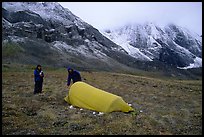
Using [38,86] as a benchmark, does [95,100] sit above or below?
above

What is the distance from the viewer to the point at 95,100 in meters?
16.7

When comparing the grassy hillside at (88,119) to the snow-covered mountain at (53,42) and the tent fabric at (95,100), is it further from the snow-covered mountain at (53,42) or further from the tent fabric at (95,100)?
the snow-covered mountain at (53,42)

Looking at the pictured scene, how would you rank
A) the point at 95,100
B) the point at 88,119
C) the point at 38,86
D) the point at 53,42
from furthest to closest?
the point at 53,42 → the point at 38,86 → the point at 95,100 → the point at 88,119

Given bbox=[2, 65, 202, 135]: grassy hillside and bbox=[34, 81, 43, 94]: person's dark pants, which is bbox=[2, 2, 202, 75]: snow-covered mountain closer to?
bbox=[34, 81, 43, 94]: person's dark pants

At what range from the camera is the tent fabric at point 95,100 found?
16234 millimetres

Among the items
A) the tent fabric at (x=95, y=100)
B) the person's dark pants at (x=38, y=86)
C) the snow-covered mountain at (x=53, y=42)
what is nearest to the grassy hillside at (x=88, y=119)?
the tent fabric at (x=95, y=100)

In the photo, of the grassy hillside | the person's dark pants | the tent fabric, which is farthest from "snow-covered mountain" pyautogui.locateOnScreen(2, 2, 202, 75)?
the tent fabric

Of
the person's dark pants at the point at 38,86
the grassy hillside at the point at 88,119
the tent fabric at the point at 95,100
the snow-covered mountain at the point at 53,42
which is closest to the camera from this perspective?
the grassy hillside at the point at 88,119

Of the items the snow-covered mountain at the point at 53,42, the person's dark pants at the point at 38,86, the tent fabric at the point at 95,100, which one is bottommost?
the snow-covered mountain at the point at 53,42

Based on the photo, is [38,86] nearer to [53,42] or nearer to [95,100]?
[95,100]

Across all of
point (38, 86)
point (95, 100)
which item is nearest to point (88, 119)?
point (95, 100)

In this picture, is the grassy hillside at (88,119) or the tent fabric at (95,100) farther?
the tent fabric at (95,100)

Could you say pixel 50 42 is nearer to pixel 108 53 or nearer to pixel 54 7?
pixel 108 53

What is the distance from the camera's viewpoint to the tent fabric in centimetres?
1623
